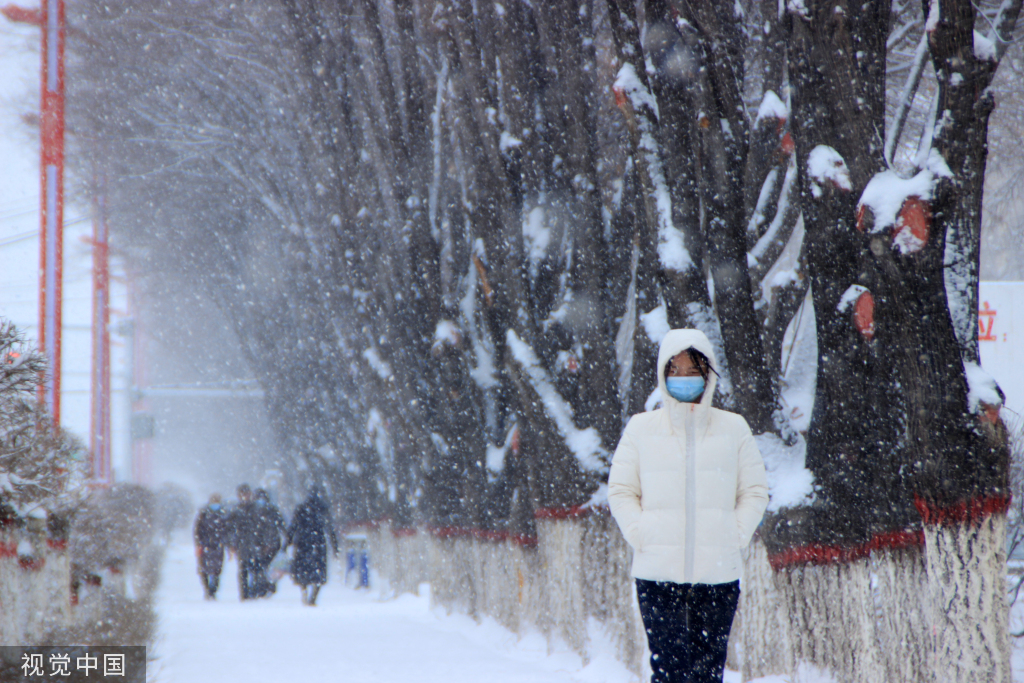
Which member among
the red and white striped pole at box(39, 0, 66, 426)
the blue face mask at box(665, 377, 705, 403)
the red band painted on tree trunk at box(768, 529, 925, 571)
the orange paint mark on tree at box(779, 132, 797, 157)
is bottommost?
the red band painted on tree trunk at box(768, 529, 925, 571)

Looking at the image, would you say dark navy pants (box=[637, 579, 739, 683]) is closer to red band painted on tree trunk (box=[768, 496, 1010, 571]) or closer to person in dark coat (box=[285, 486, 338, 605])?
red band painted on tree trunk (box=[768, 496, 1010, 571])

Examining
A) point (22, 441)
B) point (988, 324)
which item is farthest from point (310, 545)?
point (988, 324)

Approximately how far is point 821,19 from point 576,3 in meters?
3.61

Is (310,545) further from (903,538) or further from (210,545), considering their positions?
(903,538)

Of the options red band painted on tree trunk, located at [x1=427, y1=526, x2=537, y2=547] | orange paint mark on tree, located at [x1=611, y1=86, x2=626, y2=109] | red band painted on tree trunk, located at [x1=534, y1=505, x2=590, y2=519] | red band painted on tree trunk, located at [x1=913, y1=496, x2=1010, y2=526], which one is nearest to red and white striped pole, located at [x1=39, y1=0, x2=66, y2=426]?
red band painted on tree trunk, located at [x1=427, y1=526, x2=537, y2=547]

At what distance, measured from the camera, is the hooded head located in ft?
12.5

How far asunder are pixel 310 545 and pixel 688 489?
11.5m

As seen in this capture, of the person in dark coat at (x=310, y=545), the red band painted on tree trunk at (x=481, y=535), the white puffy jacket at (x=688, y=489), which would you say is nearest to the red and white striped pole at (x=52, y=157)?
the person in dark coat at (x=310, y=545)

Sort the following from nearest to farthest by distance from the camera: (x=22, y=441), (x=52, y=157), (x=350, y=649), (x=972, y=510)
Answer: (x=972, y=510), (x=22, y=441), (x=350, y=649), (x=52, y=157)

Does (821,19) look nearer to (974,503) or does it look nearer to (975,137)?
(975,137)

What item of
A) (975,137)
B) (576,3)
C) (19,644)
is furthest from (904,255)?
(19,644)

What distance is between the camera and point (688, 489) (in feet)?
12.3

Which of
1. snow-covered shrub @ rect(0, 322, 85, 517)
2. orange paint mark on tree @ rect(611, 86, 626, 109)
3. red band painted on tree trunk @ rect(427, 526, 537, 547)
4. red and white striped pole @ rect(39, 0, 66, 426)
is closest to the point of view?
orange paint mark on tree @ rect(611, 86, 626, 109)

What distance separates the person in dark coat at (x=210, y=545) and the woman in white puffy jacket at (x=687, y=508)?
1261 centimetres
